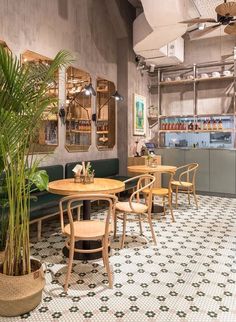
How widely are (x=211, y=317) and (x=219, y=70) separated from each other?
22.0ft

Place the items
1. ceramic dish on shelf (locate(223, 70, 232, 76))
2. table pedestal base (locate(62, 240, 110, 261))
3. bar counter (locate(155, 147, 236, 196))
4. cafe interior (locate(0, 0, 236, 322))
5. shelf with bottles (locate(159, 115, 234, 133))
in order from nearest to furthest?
cafe interior (locate(0, 0, 236, 322)) → table pedestal base (locate(62, 240, 110, 261)) → bar counter (locate(155, 147, 236, 196)) → ceramic dish on shelf (locate(223, 70, 232, 76)) → shelf with bottles (locate(159, 115, 234, 133))

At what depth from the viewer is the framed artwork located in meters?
7.43

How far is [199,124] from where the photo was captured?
7703 mm

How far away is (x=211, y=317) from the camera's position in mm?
2252

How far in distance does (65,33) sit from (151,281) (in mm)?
4538

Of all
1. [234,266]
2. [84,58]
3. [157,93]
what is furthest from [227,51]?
[234,266]

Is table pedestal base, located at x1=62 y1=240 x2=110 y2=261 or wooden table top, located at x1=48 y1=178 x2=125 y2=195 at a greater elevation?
wooden table top, located at x1=48 y1=178 x2=125 y2=195

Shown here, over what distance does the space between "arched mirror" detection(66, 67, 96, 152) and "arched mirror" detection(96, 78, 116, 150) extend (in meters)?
0.41

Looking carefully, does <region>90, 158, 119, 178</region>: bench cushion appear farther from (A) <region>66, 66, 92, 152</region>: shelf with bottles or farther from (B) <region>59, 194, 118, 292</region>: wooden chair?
(B) <region>59, 194, 118, 292</region>: wooden chair

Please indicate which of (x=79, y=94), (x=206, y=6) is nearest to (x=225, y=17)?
(x=206, y=6)

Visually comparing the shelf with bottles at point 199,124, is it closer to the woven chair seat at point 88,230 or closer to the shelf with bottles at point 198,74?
the shelf with bottles at point 198,74

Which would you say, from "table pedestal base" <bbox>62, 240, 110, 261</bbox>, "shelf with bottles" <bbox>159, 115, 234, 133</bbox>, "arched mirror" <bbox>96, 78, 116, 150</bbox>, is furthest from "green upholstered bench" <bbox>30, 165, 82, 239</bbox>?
"shelf with bottles" <bbox>159, 115, 234, 133</bbox>

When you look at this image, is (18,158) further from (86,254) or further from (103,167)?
(103,167)

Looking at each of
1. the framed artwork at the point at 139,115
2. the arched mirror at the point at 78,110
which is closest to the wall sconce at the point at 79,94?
the arched mirror at the point at 78,110
